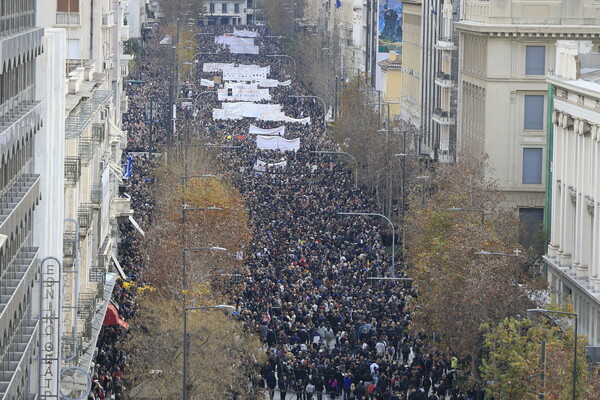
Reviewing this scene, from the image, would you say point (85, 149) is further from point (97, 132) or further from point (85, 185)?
point (97, 132)

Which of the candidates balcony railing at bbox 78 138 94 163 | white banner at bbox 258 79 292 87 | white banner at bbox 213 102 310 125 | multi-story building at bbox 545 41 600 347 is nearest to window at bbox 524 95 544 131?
multi-story building at bbox 545 41 600 347

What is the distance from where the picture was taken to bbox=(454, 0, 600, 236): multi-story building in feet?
275

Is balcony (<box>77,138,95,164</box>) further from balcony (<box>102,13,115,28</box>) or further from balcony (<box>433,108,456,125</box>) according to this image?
balcony (<box>433,108,456,125</box>)

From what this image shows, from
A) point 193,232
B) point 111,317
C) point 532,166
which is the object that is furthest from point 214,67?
point 111,317

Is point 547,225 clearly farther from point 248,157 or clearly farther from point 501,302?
point 248,157

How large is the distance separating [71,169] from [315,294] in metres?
14.1

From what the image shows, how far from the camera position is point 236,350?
49406mm

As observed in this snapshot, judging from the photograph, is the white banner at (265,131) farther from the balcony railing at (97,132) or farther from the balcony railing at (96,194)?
the balcony railing at (96,194)

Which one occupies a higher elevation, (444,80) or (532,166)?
(444,80)

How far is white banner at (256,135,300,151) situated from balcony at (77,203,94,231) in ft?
169

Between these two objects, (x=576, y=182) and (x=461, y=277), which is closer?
(x=461, y=277)

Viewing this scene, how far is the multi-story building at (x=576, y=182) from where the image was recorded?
196 ft

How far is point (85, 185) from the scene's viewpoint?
188 ft

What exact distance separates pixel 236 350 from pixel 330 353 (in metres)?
5.78
